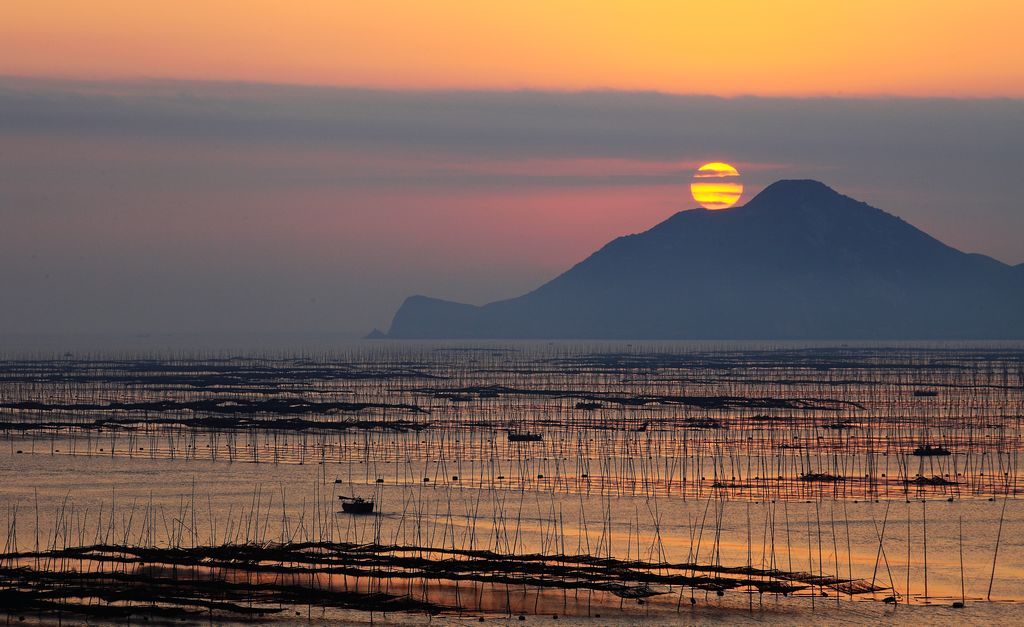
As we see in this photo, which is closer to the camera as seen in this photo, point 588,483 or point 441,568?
point 441,568

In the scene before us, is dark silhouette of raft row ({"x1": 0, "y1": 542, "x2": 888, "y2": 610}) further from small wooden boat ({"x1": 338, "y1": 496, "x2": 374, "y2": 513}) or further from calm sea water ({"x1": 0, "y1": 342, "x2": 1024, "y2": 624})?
small wooden boat ({"x1": 338, "y1": 496, "x2": 374, "y2": 513})

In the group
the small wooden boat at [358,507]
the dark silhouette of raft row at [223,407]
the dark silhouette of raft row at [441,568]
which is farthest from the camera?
the dark silhouette of raft row at [223,407]

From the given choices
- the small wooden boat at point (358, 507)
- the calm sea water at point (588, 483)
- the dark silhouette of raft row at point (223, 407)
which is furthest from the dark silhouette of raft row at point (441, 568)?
the dark silhouette of raft row at point (223, 407)

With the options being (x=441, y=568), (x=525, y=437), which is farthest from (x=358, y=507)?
(x=525, y=437)

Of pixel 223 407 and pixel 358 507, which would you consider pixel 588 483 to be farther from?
pixel 223 407

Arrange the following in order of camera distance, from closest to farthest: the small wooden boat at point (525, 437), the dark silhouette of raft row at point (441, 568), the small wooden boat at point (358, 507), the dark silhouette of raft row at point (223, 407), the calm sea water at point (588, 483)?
the dark silhouette of raft row at point (441, 568) < the calm sea water at point (588, 483) < the small wooden boat at point (358, 507) < the small wooden boat at point (525, 437) < the dark silhouette of raft row at point (223, 407)

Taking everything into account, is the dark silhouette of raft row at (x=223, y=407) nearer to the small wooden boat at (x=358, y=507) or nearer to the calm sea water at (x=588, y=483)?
the calm sea water at (x=588, y=483)

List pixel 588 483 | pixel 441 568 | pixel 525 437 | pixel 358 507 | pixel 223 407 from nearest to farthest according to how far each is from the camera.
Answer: pixel 441 568, pixel 358 507, pixel 588 483, pixel 525 437, pixel 223 407

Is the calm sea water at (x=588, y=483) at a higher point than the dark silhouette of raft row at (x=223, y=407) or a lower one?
lower

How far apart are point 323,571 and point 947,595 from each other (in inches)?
491

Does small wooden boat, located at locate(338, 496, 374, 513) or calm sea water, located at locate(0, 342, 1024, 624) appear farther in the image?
small wooden boat, located at locate(338, 496, 374, 513)

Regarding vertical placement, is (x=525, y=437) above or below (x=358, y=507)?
above

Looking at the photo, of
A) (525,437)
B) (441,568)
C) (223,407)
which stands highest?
(223,407)

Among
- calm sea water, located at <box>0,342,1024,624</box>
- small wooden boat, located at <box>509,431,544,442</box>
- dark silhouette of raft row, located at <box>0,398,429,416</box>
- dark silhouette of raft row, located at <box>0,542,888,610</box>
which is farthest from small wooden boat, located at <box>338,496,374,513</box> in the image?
dark silhouette of raft row, located at <box>0,398,429,416</box>
